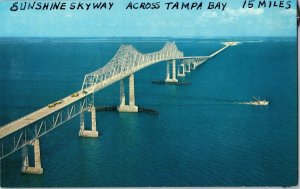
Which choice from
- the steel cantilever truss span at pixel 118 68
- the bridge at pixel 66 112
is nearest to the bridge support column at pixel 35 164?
the bridge at pixel 66 112

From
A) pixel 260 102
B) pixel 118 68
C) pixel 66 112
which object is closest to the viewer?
pixel 66 112

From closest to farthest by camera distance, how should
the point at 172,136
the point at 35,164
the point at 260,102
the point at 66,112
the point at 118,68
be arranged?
the point at 35,164, the point at 172,136, the point at 66,112, the point at 260,102, the point at 118,68

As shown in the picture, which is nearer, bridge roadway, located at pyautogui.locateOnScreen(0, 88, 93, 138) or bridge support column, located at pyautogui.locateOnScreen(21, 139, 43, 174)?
bridge roadway, located at pyautogui.locateOnScreen(0, 88, 93, 138)

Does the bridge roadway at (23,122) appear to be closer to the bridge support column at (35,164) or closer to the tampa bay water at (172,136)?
the bridge support column at (35,164)

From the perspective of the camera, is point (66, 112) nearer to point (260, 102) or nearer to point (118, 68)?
point (118, 68)

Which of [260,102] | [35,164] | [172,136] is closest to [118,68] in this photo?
[260,102]

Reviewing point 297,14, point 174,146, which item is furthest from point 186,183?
point 297,14

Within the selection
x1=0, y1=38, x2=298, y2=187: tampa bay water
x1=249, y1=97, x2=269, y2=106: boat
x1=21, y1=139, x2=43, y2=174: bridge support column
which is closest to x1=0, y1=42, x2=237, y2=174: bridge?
x1=21, y1=139, x2=43, y2=174: bridge support column

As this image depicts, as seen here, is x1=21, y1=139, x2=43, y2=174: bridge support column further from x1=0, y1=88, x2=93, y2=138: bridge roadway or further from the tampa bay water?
x1=0, y1=88, x2=93, y2=138: bridge roadway
